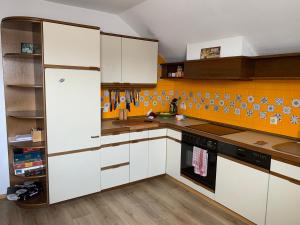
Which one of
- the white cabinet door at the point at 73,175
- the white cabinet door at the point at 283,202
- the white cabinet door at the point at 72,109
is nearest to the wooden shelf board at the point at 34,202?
the white cabinet door at the point at 73,175

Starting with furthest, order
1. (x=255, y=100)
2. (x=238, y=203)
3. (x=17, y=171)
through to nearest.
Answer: (x=255, y=100), (x=17, y=171), (x=238, y=203)

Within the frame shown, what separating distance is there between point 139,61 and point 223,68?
1.20 meters

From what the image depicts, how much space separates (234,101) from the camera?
304cm

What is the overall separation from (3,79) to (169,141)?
7.35 feet

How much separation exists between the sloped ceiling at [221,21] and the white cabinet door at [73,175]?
1878mm

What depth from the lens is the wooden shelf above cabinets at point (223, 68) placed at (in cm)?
258

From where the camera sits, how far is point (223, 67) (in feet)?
8.98

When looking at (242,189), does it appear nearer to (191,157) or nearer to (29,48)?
(191,157)

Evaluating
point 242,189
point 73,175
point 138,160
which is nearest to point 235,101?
point 242,189

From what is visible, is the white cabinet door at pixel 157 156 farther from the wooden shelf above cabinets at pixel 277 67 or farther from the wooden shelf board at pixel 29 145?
the wooden shelf above cabinets at pixel 277 67

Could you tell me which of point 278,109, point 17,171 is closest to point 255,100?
point 278,109

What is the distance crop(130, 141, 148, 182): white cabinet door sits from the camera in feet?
10.3

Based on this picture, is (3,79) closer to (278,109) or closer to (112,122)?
(112,122)

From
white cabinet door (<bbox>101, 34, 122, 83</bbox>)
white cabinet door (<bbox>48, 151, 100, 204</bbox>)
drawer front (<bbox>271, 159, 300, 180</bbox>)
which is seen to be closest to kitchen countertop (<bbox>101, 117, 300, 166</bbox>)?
drawer front (<bbox>271, 159, 300, 180</bbox>)
